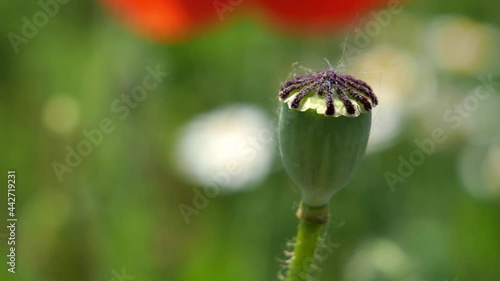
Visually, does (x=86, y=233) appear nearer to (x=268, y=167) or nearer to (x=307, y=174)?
(x=268, y=167)

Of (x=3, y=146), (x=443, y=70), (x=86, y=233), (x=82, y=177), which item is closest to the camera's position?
(x=86, y=233)

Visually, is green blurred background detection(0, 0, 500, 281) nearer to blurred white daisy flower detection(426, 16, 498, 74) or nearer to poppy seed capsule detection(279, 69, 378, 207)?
blurred white daisy flower detection(426, 16, 498, 74)

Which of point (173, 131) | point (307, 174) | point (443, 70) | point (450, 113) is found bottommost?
point (307, 174)

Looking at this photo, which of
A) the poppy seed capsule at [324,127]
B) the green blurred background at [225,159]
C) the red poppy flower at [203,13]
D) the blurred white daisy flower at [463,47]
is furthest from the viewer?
the blurred white daisy flower at [463,47]

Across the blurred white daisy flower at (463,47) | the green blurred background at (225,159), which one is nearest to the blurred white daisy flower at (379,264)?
the green blurred background at (225,159)

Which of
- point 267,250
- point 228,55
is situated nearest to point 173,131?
point 228,55

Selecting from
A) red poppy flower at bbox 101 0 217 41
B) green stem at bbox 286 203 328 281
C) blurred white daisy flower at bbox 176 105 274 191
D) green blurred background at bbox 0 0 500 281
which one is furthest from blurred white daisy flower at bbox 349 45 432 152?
→ green stem at bbox 286 203 328 281

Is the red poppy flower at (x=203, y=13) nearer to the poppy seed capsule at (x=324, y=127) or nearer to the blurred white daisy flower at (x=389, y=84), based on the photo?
the blurred white daisy flower at (x=389, y=84)
